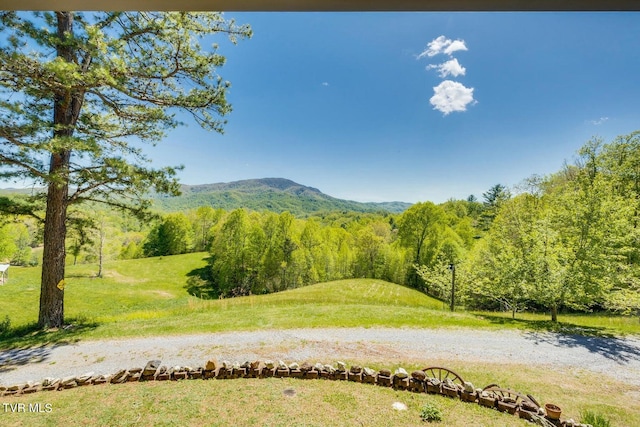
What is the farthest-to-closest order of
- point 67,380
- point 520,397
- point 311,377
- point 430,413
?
point 311,377 < point 67,380 < point 520,397 < point 430,413

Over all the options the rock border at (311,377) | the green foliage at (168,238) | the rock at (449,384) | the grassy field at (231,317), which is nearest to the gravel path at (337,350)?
the grassy field at (231,317)

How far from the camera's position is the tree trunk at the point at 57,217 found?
→ 7.42 m

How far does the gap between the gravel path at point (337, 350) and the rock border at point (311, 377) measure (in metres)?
0.87

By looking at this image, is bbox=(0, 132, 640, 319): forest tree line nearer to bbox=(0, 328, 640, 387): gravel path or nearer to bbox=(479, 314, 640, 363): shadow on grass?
bbox=(479, 314, 640, 363): shadow on grass

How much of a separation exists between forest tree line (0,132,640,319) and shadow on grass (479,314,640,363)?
104 centimetres

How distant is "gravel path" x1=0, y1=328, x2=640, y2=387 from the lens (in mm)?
6301

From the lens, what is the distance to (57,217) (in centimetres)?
804

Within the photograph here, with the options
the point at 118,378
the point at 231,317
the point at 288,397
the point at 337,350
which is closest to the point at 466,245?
the point at 337,350

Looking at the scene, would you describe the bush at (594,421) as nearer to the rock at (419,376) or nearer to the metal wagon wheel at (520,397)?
the metal wagon wheel at (520,397)

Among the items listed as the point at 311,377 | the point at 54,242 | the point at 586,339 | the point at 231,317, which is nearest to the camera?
the point at 311,377

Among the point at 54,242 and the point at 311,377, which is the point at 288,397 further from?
the point at 54,242

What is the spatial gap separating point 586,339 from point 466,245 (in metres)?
20.4

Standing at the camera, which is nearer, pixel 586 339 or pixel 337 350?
pixel 337 350

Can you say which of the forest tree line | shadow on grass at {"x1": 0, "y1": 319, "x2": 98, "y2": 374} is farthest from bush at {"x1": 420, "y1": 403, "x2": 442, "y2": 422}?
the forest tree line
